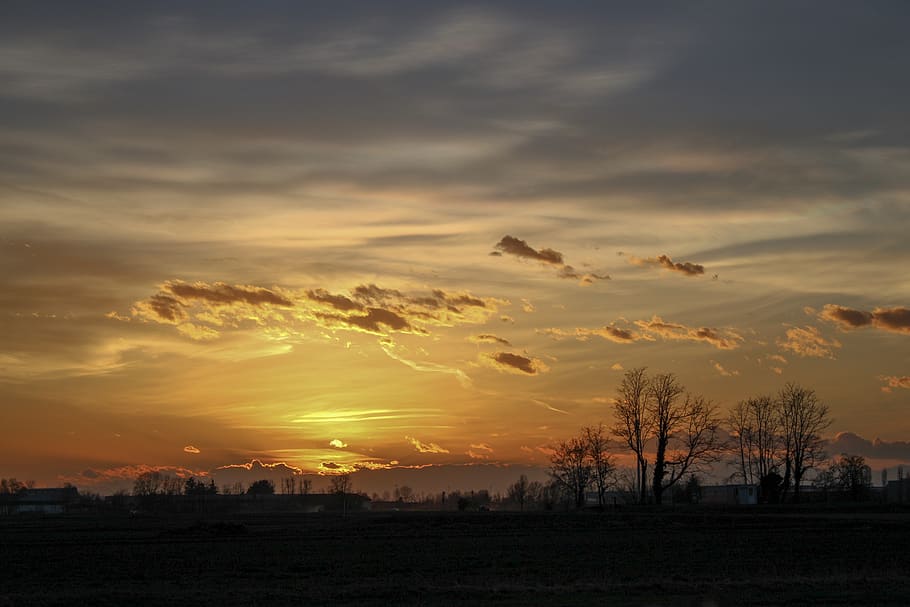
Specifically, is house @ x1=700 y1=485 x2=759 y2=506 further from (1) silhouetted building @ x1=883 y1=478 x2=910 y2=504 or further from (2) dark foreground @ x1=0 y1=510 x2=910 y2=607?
(2) dark foreground @ x1=0 y1=510 x2=910 y2=607

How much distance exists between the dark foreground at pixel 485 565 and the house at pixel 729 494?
37602 mm

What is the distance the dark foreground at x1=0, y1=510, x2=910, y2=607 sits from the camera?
110ft

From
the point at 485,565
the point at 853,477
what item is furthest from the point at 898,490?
the point at 485,565

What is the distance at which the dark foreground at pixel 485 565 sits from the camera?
3341 cm

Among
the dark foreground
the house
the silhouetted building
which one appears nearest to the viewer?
the dark foreground

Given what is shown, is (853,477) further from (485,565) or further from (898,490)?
(485,565)

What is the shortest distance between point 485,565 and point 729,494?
325ft

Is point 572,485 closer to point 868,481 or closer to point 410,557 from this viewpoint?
point 868,481

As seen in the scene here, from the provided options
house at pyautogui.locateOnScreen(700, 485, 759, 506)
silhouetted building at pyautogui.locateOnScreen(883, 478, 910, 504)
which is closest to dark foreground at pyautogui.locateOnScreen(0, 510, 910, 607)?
house at pyautogui.locateOnScreen(700, 485, 759, 506)

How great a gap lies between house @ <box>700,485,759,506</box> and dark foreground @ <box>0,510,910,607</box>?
37.6 metres

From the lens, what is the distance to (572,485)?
137500 millimetres

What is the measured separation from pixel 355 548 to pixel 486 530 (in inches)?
787

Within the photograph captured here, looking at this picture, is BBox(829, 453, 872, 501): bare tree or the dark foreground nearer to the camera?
the dark foreground

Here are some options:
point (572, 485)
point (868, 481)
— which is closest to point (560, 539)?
point (572, 485)
